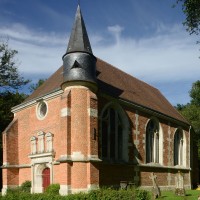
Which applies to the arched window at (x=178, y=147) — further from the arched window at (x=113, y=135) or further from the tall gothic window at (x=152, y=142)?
the arched window at (x=113, y=135)

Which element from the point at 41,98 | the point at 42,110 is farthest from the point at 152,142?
the point at 41,98

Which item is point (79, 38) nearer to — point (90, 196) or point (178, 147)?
point (90, 196)

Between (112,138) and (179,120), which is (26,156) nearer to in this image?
(112,138)

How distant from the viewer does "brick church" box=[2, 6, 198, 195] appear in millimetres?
18781

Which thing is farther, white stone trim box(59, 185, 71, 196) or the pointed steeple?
the pointed steeple

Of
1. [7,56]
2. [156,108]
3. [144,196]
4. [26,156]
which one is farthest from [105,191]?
[7,56]

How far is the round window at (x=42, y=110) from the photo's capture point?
22.8 m

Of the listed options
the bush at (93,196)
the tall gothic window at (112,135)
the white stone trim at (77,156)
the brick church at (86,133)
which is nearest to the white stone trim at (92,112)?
the brick church at (86,133)

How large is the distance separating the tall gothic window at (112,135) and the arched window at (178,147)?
29.5 feet

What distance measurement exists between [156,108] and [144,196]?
13.2 m

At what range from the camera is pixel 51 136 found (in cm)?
2123

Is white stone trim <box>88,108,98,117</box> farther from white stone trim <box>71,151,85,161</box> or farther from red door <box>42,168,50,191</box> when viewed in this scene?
→ red door <box>42,168,50,191</box>

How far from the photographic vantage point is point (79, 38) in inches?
818

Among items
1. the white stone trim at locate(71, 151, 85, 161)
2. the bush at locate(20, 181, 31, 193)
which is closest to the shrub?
the white stone trim at locate(71, 151, 85, 161)
